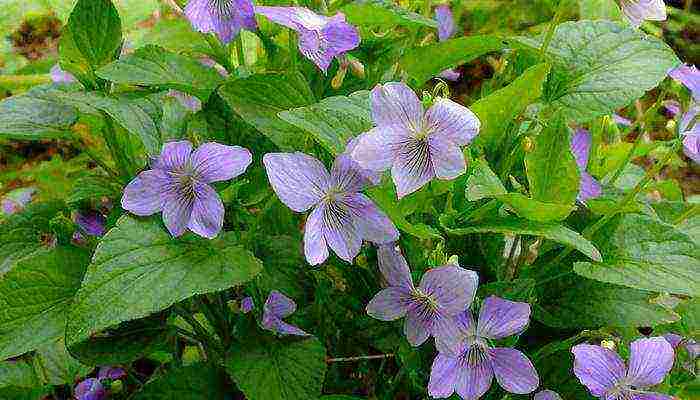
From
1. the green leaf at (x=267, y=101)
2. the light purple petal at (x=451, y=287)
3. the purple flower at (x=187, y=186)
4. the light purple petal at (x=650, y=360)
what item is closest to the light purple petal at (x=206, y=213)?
the purple flower at (x=187, y=186)

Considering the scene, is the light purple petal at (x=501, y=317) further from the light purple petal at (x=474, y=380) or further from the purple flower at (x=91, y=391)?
the purple flower at (x=91, y=391)

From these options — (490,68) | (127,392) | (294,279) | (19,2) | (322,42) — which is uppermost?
(322,42)

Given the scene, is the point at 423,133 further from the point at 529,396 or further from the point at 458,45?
the point at 529,396

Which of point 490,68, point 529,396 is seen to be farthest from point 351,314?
point 490,68

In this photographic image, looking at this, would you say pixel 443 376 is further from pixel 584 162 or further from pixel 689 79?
pixel 689 79

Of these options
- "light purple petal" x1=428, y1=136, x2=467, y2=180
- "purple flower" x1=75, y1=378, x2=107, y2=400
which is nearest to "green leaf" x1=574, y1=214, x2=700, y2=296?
"light purple petal" x1=428, y1=136, x2=467, y2=180
